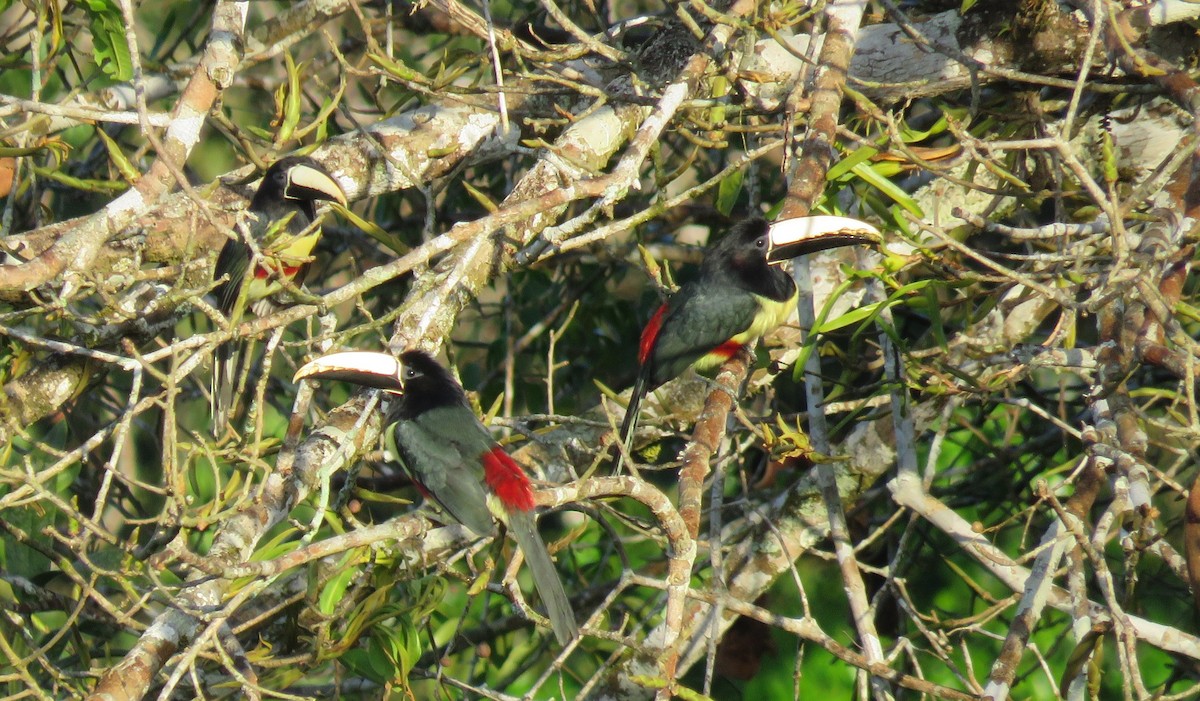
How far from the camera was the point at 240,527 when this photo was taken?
Answer: 8.49 ft

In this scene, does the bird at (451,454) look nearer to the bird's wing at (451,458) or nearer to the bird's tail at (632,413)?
the bird's wing at (451,458)

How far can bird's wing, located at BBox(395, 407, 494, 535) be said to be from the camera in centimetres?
320

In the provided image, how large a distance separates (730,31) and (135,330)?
1.82m

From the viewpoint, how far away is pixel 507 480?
3.25 m

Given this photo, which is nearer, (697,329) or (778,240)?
(778,240)

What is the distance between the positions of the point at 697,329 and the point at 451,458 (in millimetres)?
858

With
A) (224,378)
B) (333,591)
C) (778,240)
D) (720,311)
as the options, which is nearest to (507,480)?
(333,591)

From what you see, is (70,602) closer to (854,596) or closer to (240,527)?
(240,527)

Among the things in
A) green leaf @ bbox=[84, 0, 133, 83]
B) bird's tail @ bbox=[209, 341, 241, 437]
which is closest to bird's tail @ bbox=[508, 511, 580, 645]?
bird's tail @ bbox=[209, 341, 241, 437]

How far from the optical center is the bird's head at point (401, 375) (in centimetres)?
314

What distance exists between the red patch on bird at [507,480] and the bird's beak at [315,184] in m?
0.90

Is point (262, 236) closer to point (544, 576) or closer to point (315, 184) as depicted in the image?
point (315, 184)

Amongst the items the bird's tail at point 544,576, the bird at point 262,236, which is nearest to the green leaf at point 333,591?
the bird's tail at point 544,576

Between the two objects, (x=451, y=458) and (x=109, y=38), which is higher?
(x=109, y=38)
